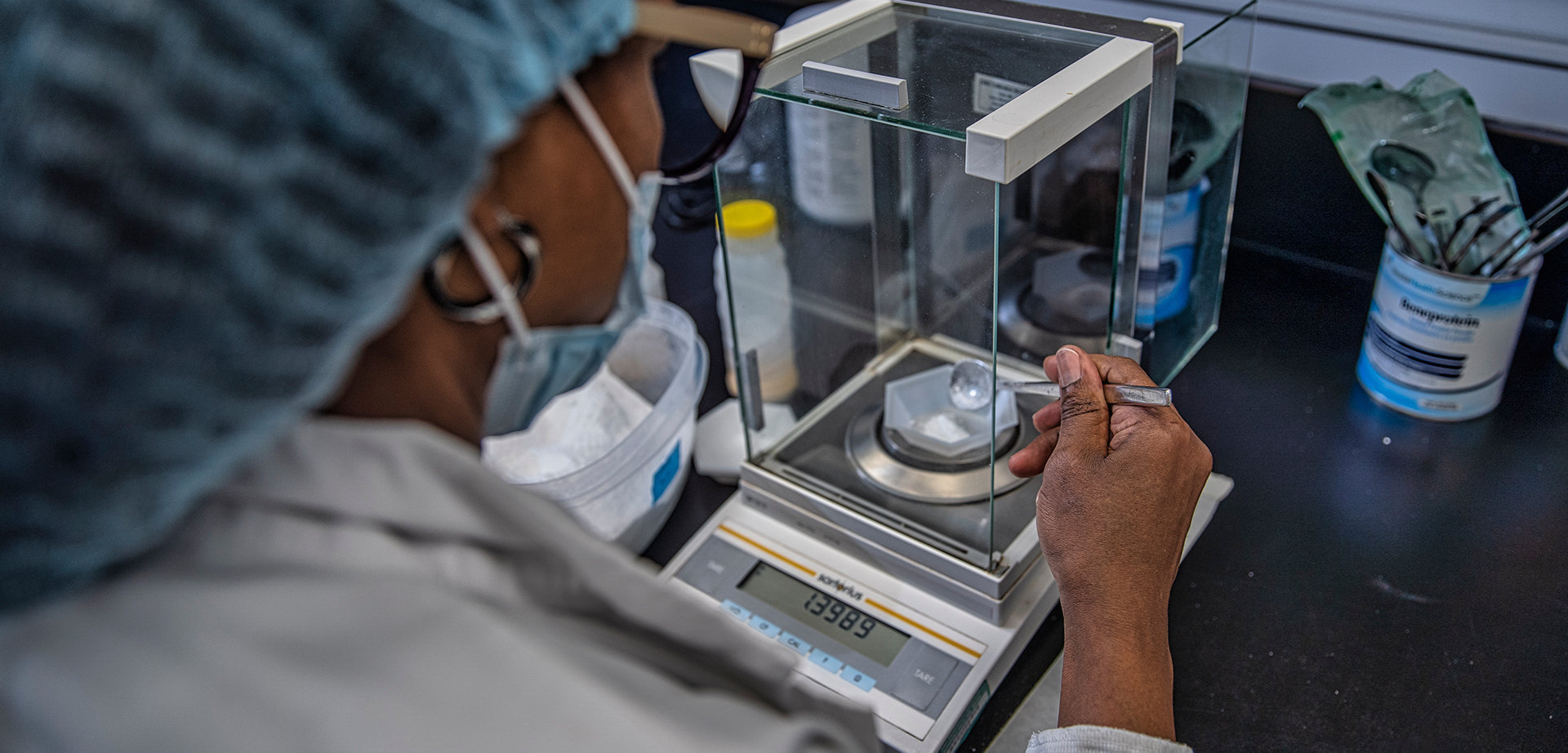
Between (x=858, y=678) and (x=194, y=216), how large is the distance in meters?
0.68

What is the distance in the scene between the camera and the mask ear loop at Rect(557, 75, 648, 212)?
1.69 feet

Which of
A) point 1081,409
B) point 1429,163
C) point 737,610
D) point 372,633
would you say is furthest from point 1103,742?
point 1429,163

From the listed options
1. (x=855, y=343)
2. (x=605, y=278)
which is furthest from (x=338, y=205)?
(x=855, y=343)

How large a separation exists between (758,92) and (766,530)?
0.44 m

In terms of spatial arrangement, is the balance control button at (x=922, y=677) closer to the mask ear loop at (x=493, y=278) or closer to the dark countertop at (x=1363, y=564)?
the dark countertop at (x=1363, y=564)

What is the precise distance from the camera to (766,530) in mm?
1060

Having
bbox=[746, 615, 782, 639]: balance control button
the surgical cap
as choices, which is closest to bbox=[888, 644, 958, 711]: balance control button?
bbox=[746, 615, 782, 639]: balance control button

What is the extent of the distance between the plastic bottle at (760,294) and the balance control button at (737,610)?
237mm

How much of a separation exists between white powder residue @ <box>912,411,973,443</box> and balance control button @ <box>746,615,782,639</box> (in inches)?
10.2

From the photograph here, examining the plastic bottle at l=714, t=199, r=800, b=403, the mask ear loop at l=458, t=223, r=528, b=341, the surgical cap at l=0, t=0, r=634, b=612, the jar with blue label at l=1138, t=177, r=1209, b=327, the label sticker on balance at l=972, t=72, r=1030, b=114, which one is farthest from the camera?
the jar with blue label at l=1138, t=177, r=1209, b=327

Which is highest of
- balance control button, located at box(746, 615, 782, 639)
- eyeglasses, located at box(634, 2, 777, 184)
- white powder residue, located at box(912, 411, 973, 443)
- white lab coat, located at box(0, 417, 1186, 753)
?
eyeglasses, located at box(634, 2, 777, 184)

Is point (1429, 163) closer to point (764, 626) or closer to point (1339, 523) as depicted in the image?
point (1339, 523)

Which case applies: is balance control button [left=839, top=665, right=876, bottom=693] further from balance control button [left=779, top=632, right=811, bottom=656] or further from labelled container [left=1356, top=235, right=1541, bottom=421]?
labelled container [left=1356, top=235, right=1541, bottom=421]

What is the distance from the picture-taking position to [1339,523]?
105cm
